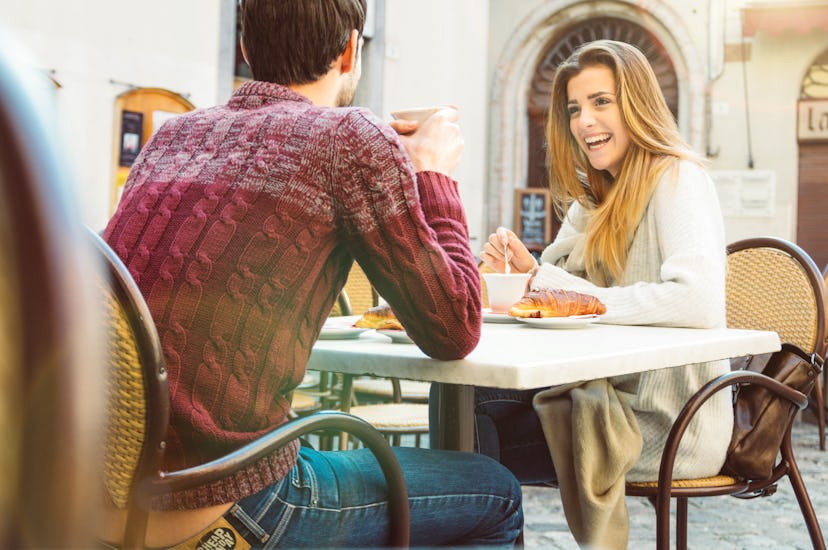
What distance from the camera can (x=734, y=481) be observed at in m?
2.13

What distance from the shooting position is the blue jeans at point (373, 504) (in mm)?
1272

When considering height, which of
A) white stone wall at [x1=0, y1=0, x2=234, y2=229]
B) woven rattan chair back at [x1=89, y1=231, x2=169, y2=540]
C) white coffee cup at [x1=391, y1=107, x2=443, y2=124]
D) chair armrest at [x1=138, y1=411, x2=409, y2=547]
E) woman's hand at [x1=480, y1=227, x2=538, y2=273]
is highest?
white stone wall at [x1=0, y1=0, x2=234, y2=229]

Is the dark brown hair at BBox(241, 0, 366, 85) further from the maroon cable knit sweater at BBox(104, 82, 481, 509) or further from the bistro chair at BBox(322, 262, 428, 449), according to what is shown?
the bistro chair at BBox(322, 262, 428, 449)

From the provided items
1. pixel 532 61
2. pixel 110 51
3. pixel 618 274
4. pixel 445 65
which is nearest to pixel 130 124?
pixel 110 51

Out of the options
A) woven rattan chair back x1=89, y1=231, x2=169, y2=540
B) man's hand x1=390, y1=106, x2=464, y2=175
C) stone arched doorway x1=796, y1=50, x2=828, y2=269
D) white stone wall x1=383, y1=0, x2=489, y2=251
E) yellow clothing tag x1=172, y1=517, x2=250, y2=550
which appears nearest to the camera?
woven rattan chair back x1=89, y1=231, x2=169, y2=540

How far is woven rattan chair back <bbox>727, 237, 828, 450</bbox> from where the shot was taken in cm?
237

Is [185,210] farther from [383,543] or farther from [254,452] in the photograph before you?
[383,543]

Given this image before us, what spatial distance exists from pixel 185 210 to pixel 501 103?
1285 cm

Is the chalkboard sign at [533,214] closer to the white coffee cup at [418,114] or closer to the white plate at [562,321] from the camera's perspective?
the white plate at [562,321]

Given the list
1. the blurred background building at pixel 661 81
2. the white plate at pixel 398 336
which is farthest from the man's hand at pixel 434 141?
the blurred background building at pixel 661 81

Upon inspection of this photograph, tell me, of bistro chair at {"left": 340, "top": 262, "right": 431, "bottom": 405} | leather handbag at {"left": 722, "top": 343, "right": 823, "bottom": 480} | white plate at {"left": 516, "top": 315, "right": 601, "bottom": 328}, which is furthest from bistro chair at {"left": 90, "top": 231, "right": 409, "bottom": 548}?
bistro chair at {"left": 340, "top": 262, "right": 431, "bottom": 405}

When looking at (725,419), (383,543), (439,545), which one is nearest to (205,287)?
(383,543)

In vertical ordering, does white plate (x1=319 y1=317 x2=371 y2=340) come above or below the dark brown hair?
below

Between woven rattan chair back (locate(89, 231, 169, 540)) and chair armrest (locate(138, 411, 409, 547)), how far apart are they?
0.03m
